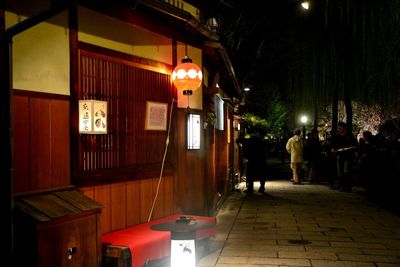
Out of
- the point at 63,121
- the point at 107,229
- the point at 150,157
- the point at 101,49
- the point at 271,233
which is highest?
the point at 101,49

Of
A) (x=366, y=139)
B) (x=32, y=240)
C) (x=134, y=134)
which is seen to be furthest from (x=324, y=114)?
(x=32, y=240)

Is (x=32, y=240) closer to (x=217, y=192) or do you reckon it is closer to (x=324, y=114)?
(x=217, y=192)

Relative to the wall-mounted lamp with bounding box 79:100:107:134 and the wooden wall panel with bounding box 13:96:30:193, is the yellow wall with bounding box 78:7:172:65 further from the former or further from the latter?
the wooden wall panel with bounding box 13:96:30:193

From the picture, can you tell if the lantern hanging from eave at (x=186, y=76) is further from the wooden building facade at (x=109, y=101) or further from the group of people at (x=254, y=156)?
the group of people at (x=254, y=156)

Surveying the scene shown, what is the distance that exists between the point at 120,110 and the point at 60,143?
1596 millimetres

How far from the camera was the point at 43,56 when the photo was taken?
587 cm

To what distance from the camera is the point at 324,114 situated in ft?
142

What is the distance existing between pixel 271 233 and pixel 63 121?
6017 mm

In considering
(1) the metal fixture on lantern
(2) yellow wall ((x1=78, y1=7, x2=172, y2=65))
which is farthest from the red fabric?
(2) yellow wall ((x1=78, y1=7, x2=172, y2=65))

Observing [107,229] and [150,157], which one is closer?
[107,229]

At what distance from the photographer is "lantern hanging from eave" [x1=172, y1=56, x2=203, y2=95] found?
8469 mm

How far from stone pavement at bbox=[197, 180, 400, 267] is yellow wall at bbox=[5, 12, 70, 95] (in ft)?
14.0

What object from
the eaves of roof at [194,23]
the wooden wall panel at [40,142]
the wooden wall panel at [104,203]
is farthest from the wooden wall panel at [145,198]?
the eaves of roof at [194,23]

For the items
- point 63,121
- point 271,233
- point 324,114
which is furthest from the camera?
point 324,114
